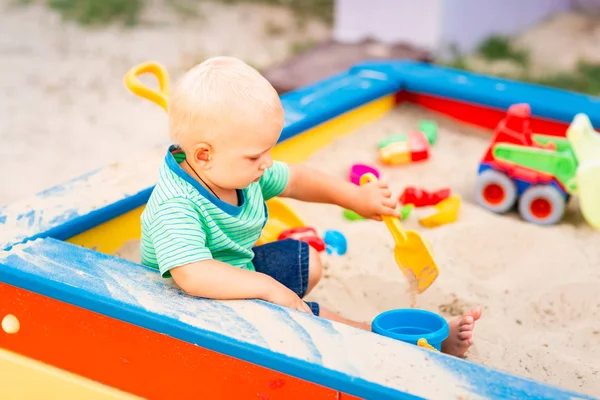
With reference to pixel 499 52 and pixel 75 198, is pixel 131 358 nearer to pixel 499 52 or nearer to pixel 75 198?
pixel 75 198

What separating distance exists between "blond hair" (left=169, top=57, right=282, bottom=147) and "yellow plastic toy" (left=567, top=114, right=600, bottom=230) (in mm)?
839

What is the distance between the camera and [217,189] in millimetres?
1276

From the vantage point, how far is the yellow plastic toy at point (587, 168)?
172 centimetres

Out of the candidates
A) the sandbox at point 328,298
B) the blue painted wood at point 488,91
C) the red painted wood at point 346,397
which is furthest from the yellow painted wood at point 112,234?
the blue painted wood at point 488,91

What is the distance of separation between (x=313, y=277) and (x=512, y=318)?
0.38 metres

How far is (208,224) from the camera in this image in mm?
1240

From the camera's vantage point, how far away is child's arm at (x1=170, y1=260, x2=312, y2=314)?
1153 millimetres

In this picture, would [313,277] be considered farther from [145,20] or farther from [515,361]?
[145,20]

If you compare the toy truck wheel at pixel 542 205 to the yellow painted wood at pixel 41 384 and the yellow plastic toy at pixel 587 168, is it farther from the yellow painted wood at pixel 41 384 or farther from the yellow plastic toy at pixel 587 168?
the yellow painted wood at pixel 41 384

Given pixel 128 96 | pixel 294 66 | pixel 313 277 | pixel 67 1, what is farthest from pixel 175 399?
pixel 67 1

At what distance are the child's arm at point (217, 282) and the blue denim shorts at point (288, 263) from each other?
8.6 inches

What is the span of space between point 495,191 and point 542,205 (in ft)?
0.38

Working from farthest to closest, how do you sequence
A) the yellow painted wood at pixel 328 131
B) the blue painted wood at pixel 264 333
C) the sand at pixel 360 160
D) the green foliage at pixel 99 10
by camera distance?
1. the green foliage at pixel 99 10
2. the yellow painted wood at pixel 328 131
3. the sand at pixel 360 160
4. the blue painted wood at pixel 264 333

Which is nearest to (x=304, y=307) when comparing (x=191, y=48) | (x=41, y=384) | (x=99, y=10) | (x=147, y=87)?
(x=41, y=384)
